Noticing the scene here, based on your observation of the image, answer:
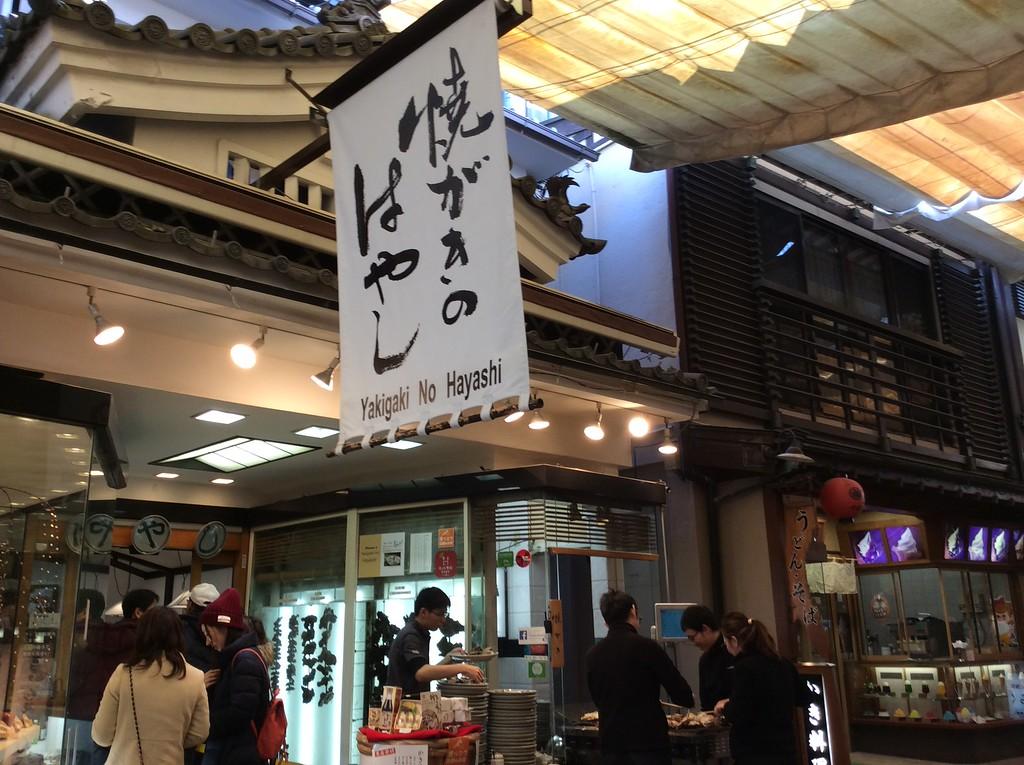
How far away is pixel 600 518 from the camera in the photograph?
8.91m

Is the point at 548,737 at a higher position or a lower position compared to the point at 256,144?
lower

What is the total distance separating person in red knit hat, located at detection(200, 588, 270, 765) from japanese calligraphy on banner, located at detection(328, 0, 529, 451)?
214 centimetres

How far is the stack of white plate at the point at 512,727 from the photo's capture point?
596cm

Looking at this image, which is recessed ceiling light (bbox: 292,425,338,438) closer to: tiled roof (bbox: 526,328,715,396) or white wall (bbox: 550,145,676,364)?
tiled roof (bbox: 526,328,715,396)

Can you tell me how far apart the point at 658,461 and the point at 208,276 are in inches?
284

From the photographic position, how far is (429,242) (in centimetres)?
382

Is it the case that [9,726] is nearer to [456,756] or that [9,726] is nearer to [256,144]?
[456,756]

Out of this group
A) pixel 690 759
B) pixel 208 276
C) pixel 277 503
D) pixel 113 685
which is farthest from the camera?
pixel 277 503

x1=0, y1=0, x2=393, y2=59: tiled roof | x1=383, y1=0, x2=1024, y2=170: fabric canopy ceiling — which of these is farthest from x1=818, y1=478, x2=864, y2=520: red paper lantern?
x1=0, y1=0, x2=393, y2=59: tiled roof

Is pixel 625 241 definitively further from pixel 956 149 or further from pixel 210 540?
pixel 210 540

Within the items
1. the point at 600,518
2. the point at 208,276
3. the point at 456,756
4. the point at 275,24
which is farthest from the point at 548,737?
the point at 275,24

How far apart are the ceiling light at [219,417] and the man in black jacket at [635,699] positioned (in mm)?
3763

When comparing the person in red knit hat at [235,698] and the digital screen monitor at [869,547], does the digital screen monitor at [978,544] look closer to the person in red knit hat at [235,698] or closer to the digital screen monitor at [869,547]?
the digital screen monitor at [869,547]

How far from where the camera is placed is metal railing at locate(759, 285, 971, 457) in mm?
13055
